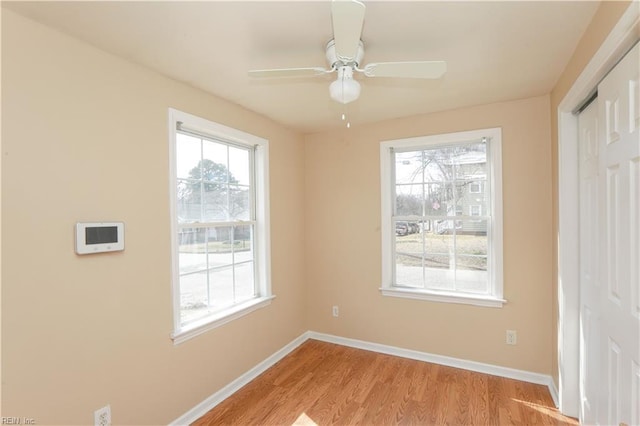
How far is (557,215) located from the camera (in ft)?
7.29

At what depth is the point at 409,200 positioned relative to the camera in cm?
311

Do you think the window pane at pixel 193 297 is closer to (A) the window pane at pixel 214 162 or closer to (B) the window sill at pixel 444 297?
(A) the window pane at pixel 214 162

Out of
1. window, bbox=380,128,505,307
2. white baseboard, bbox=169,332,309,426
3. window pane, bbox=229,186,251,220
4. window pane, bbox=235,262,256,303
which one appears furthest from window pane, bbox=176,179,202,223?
window, bbox=380,128,505,307

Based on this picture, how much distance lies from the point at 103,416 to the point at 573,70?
11.1ft

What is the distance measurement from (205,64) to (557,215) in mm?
2666

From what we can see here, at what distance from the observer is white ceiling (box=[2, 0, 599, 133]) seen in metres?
1.40

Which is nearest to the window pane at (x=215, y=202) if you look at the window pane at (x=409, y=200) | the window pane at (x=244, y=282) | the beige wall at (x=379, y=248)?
the window pane at (x=244, y=282)

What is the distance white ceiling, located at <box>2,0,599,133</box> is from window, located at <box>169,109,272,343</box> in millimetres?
484

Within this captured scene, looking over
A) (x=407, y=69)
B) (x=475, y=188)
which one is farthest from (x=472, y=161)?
(x=407, y=69)

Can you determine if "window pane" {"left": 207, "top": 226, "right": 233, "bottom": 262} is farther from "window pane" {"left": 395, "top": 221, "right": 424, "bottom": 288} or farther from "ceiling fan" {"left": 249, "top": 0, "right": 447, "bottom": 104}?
"window pane" {"left": 395, "top": 221, "right": 424, "bottom": 288}

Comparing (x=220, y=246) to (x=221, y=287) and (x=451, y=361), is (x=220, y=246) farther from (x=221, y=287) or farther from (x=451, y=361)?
(x=451, y=361)

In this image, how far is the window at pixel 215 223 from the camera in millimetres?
2217

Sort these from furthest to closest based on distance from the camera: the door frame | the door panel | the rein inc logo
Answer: the door frame < the rein inc logo < the door panel

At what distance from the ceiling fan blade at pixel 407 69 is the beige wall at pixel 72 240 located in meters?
1.43
